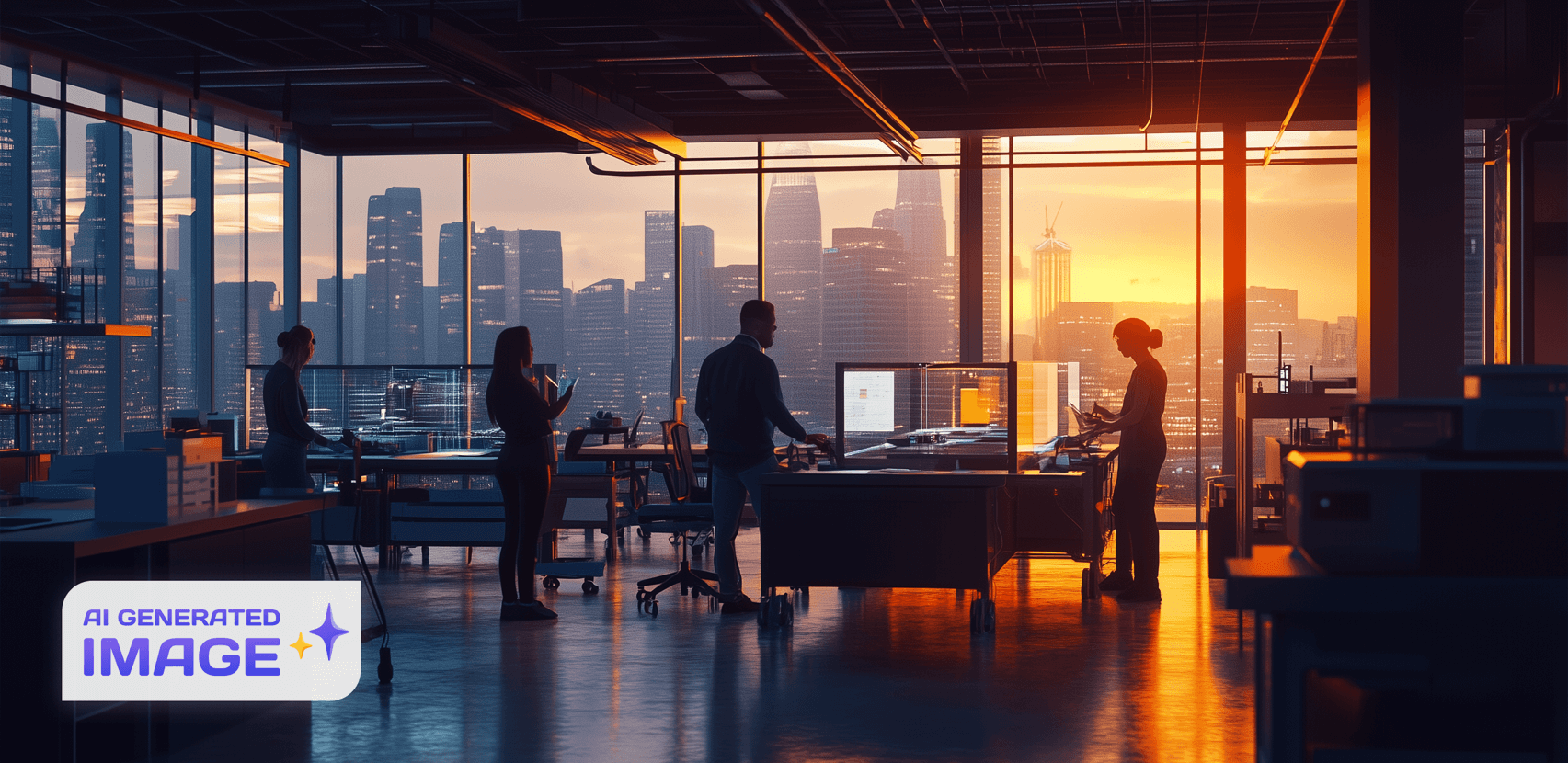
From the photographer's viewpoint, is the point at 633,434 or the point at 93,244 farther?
the point at 633,434

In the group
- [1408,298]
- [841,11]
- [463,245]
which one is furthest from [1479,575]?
[463,245]

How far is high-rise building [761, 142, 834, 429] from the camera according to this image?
1283 centimetres

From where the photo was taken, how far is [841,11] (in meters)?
9.12

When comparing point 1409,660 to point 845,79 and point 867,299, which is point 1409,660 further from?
point 867,299

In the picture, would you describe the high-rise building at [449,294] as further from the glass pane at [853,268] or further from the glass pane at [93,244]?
the glass pane at [853,268]

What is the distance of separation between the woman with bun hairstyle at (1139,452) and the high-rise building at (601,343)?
22.3ft

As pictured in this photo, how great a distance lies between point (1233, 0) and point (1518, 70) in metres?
3.08

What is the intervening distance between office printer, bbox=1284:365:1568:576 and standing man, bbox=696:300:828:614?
11.5ft

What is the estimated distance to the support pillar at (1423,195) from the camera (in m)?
5.94

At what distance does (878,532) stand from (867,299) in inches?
262

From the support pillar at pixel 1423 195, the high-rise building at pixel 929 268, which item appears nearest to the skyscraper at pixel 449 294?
the high-rise building at pixel 929 268

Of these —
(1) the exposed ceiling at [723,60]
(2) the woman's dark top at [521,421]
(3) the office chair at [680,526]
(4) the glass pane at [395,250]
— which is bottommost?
(3) the office chair at [680,526]

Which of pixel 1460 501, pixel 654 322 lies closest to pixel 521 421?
pixel 1460 501

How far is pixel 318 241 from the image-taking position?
1337 cm
